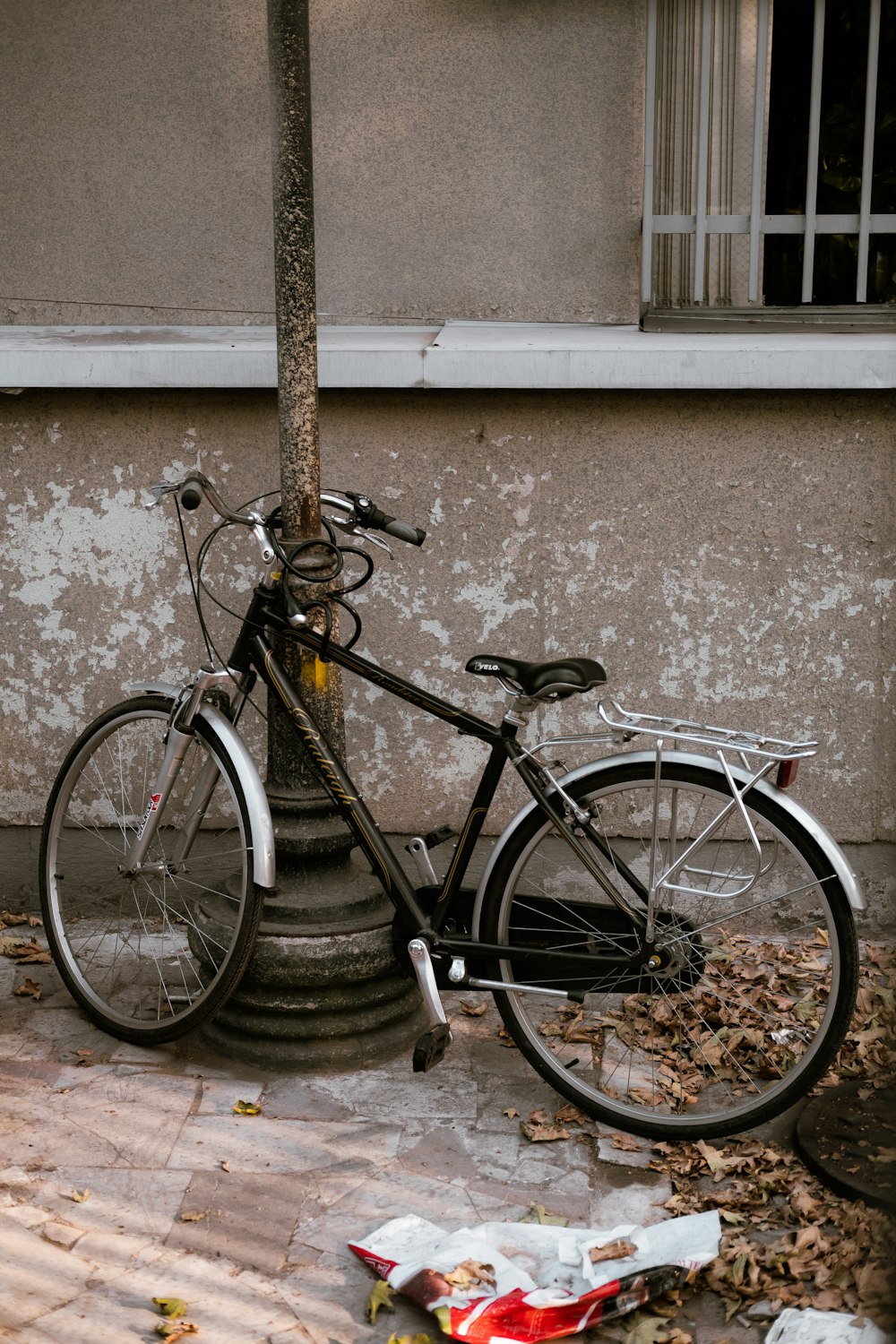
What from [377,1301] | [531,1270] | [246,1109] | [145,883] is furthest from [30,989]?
[531,1270]

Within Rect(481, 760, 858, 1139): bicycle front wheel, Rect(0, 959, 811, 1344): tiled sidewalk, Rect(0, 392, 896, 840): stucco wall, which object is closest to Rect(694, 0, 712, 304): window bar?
Rect(0, 392, 896, 840): stucco wall

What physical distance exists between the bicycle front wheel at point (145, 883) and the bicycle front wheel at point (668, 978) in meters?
0.76

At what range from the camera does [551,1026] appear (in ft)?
12.9

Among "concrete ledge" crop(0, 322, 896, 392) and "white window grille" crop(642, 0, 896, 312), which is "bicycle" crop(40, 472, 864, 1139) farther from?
"white window grille" crop(642, 0, 896, 312)

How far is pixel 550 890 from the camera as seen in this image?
158 inches

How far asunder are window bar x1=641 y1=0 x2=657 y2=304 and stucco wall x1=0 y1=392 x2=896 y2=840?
56cm

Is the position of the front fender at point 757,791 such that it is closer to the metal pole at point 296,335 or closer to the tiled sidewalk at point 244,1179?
the tiled sidewalk at point 244,1179

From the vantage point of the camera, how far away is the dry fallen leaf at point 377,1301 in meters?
2.69

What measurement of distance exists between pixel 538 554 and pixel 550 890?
106 centimetres

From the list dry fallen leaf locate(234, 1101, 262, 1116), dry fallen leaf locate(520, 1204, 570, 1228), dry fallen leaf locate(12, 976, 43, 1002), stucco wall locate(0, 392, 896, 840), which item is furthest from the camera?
stucco wall locate(0, 392, 896, 840)

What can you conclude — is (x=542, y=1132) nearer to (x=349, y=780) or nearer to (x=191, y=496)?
(x=349, y=780)

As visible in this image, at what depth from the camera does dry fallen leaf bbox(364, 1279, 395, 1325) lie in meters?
2.69

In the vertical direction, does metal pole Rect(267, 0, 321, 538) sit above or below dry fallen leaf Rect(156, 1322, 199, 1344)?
above

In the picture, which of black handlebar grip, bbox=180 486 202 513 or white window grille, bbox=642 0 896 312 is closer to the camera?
black handlebar grip, bbox=180 486 202 513
